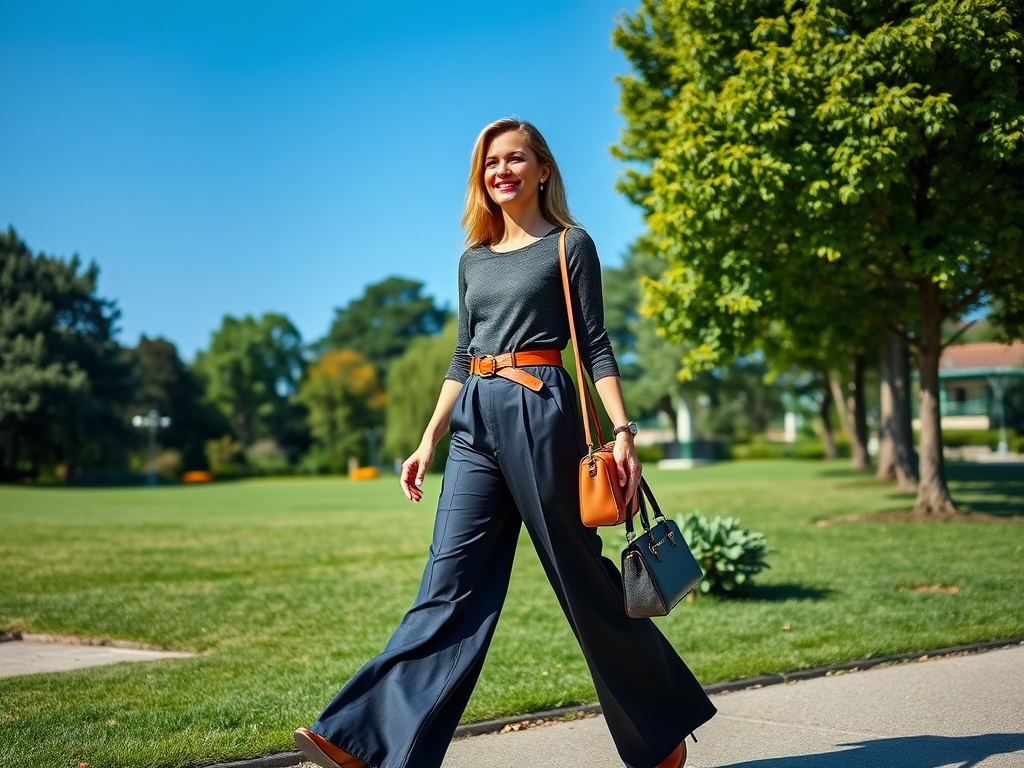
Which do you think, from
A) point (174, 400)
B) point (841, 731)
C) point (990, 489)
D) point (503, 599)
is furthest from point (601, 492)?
point (174, 400)

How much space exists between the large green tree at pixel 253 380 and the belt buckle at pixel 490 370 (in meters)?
86.4

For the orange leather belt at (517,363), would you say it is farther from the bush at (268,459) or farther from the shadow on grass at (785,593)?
the bush at (268,459)

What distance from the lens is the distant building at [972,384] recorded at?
62.0m

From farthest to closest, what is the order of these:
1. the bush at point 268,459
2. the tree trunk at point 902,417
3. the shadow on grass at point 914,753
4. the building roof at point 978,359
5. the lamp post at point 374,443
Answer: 1. the lamp post at point 374,443
2. the bush at point 268,459
3. the building roof at point 978,359
4. the tree trunk at point 902,417
5. the shadow on grass at point 914,753

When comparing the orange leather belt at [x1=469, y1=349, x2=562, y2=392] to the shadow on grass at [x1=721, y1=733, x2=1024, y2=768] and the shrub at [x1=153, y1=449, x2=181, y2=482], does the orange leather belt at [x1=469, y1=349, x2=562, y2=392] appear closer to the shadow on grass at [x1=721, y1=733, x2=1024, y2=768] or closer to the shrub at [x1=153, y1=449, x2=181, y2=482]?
the shadow on grass at [x1=721, y1=733, x2=1024, y2=768]

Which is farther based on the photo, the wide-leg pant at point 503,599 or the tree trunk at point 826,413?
the tree trunk at point 826,413

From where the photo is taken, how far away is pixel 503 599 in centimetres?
328

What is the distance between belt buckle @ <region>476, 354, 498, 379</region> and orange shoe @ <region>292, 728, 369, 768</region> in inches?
48.3

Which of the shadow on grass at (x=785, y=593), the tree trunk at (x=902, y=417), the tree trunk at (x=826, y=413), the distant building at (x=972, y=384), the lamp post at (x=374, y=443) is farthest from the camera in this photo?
the lamp post at (x=374, y=443)

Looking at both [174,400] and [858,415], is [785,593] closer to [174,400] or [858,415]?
[858,415]

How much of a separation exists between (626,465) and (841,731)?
1.82m

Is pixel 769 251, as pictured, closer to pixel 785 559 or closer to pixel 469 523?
pixel 785 559

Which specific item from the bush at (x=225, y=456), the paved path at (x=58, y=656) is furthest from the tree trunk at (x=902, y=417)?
the bush at (x=225, y=456)

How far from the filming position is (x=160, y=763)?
145 inches
